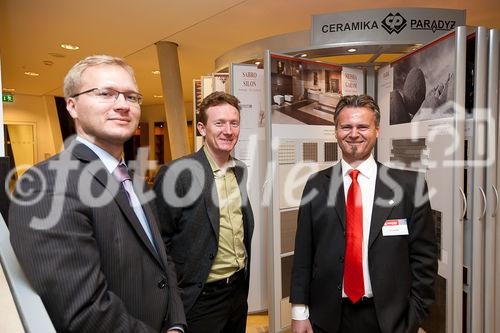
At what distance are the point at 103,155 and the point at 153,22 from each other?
447 cm

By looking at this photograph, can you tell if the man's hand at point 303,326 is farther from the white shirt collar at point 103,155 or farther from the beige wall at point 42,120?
the beige wall at point 42,120

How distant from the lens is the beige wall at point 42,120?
11453 mm

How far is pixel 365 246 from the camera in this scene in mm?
1642

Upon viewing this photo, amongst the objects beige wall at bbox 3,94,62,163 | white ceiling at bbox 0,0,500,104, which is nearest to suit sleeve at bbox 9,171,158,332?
white ceiling at bbox 0,0,500,104

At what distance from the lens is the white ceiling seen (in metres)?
4.45

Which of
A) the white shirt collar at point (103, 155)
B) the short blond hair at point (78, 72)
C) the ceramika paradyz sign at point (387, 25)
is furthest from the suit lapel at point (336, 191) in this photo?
the ceramika paradyz sign at point (387, 25)

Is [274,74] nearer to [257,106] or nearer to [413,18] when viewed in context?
[257,106]

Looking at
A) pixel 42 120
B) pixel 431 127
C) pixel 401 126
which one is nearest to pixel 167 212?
pixel 431 127

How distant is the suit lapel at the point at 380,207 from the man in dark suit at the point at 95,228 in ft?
3.00

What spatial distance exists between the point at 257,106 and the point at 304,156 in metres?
0.71

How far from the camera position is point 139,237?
1.10 m

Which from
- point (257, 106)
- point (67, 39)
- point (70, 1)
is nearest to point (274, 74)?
point (257, 106)

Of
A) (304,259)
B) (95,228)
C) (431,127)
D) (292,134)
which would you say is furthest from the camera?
(292,134)

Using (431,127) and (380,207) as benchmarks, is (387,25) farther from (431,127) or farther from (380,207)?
(380,207)
